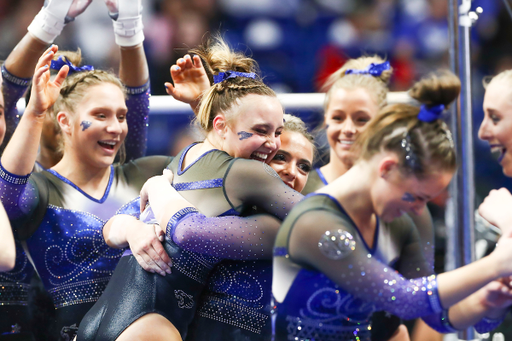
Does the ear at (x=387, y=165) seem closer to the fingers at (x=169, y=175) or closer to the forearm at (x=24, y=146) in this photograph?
the fingers at (x=169, y=175)

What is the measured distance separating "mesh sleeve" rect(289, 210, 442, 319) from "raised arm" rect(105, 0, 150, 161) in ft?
2.44

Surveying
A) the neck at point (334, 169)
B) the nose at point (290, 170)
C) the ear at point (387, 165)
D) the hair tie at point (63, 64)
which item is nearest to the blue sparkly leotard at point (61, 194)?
the hair tie at point (63, 64)

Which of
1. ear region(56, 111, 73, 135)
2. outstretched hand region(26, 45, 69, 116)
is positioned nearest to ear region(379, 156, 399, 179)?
outstretched hand region(26, 45, 69, 116)

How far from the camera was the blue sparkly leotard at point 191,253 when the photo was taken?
3.27 ft

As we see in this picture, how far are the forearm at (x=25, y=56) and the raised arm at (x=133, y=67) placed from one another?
0.19 meters

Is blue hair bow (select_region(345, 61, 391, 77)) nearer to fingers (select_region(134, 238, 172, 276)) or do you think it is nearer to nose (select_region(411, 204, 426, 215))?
nose (select_region(411, 204, 426, 215))

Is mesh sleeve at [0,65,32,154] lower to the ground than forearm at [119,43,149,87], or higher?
lower

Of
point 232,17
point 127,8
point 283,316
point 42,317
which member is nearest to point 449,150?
point 283,316

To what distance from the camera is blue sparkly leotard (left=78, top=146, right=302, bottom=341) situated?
100 cm

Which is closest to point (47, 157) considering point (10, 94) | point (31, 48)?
point (10, 94)

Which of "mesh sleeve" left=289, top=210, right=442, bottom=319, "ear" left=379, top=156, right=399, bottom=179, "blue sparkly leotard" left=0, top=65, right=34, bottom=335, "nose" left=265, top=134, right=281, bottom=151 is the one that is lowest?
"blue sparkly leotard" left=0, top=65, right=34, bottom=335

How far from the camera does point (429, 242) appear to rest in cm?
88

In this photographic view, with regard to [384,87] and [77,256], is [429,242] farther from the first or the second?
[77,256]

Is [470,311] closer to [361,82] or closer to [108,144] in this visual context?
[361,82]
